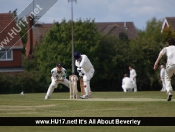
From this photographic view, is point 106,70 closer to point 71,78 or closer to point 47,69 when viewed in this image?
point 47,69

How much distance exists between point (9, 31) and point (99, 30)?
41.4 meters

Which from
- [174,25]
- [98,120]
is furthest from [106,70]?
[98,120]

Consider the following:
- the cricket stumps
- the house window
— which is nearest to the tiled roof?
the house window

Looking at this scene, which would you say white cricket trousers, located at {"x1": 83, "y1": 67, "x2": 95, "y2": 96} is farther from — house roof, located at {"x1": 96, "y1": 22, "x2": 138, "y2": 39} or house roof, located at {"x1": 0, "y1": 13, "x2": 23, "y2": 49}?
house roof, located at {"x1": 96, "y1": 22, "x2": 138, "y2": 39}

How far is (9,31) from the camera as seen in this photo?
60.8 m

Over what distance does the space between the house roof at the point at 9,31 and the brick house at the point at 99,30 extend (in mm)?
7027

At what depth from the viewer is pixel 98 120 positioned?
13.9 meters

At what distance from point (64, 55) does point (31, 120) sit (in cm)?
4946

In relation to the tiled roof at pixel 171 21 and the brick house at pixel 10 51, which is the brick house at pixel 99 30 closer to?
the brick house at pixel 10 51

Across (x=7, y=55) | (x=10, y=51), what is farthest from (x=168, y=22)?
(x=7, y=55)

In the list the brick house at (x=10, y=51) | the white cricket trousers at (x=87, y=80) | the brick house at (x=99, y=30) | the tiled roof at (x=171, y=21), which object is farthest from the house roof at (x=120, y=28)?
the white cricket trousers at (x=87, y=80)

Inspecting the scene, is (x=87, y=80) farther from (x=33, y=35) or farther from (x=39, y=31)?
(x=39, y=31)

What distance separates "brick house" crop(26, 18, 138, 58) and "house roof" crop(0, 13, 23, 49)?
23.1ft

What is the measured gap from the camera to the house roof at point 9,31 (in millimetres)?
58000
